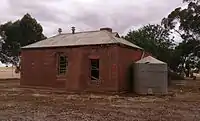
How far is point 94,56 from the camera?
25.6 meters

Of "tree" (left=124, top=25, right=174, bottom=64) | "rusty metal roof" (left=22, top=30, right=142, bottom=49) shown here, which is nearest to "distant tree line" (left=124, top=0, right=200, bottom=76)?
"tree" (left=124, top=25, right=174, bottom=64)

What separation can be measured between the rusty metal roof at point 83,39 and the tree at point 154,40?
14720 millimetres

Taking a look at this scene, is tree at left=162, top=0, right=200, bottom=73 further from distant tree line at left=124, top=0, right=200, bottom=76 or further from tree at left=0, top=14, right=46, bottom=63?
tree at left=0, top=14, right=46, bottom=63

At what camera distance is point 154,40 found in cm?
4759

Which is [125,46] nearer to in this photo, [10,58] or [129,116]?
[129,116]

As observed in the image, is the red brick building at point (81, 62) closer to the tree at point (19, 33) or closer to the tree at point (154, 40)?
the tree at point (154, 40)

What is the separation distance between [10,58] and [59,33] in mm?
29612

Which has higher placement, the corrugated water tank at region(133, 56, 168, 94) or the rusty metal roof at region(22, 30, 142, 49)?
the rusty metal roof at region(22, 30, 142, 49)

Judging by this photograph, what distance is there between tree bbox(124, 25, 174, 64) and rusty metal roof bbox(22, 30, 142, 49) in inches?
580

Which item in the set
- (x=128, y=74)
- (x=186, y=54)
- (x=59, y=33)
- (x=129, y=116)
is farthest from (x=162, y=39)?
(x=129, y=116)

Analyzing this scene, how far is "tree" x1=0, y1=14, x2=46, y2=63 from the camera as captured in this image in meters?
56.7

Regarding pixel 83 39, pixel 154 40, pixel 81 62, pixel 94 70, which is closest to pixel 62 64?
pixel 81 62

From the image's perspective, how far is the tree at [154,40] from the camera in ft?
144

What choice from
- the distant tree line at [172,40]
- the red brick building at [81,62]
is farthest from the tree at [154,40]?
the red brick building at [81,62]
